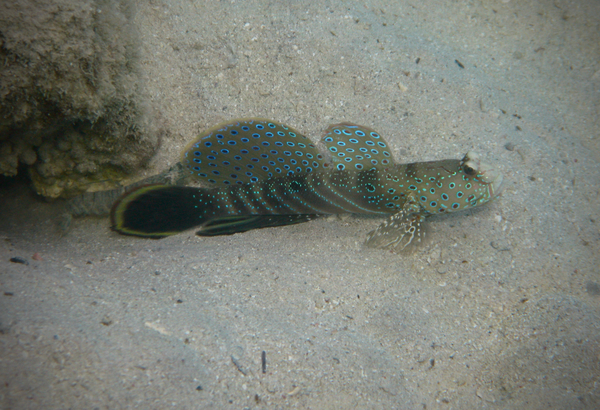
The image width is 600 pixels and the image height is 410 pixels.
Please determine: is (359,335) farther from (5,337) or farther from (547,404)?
(5,337)

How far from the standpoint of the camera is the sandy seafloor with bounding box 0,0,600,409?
203 cm

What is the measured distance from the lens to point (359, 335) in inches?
104

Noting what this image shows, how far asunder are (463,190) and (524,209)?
96cm

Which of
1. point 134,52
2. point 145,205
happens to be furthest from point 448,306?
point 134,52

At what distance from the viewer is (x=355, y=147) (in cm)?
344

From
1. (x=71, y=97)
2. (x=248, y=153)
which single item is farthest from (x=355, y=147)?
(x=71, y=97)

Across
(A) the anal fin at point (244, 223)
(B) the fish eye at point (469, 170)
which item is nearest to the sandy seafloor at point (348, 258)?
(A) the anal fin at point (244, 223)

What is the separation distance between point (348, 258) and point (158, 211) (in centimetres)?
204

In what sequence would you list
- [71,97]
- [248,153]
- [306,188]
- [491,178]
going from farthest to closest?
[306,188], [491,178], [248,153], [71,97]

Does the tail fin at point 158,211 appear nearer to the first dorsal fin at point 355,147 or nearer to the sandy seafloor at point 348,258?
the sandy seafloor at point 348,258

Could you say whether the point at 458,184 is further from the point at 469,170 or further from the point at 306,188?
the point at 306,188

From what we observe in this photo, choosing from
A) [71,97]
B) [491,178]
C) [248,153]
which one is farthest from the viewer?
[491,178]

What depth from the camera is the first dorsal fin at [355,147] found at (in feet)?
11.2

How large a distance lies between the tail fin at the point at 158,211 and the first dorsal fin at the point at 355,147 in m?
1.51
